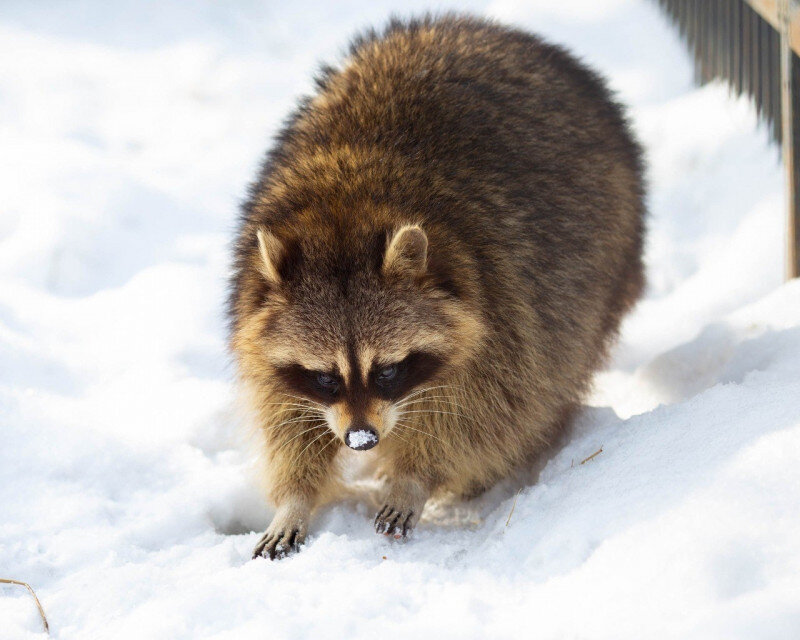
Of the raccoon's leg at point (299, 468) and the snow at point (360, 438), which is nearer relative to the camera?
the snow at point (360, 438)

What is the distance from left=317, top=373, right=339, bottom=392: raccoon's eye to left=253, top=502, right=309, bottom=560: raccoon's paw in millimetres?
429

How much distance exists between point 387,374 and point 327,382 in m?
0.15

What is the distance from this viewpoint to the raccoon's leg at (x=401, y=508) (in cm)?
222

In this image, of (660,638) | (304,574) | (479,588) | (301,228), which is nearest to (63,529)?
(304,574)

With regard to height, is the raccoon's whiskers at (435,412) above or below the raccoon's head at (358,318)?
below

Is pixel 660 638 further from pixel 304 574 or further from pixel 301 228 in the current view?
pixel 301 228

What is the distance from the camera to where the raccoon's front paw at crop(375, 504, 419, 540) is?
2.21 meters

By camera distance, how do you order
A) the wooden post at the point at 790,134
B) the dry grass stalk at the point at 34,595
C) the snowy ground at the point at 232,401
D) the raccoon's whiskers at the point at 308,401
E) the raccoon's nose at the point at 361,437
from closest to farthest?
the snowy ground at the point at 232,401 < the dry grass stalk at the point at 34,595 < the raccoon's nose at the point at 361,437 < the raccoon's whiskers at the point at 308,401 < the wooden post at the point at 790,134

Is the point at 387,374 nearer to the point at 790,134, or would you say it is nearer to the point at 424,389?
the point at 424,389

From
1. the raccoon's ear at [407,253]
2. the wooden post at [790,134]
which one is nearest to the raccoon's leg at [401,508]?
the raccoon's ear at [407,253]

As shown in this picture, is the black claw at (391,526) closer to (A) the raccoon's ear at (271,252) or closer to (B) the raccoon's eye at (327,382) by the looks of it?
(B) the raccoon's eye at (327,382)

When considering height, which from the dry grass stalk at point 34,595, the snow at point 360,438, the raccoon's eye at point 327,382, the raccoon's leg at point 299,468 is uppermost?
the raccoon's eye at point 327,382

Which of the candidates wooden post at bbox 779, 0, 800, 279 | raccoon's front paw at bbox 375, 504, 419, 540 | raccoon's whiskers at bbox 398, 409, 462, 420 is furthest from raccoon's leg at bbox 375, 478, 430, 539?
wooden post at bbox 779, 0, 800, 279

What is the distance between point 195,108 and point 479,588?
4220 millimetres
